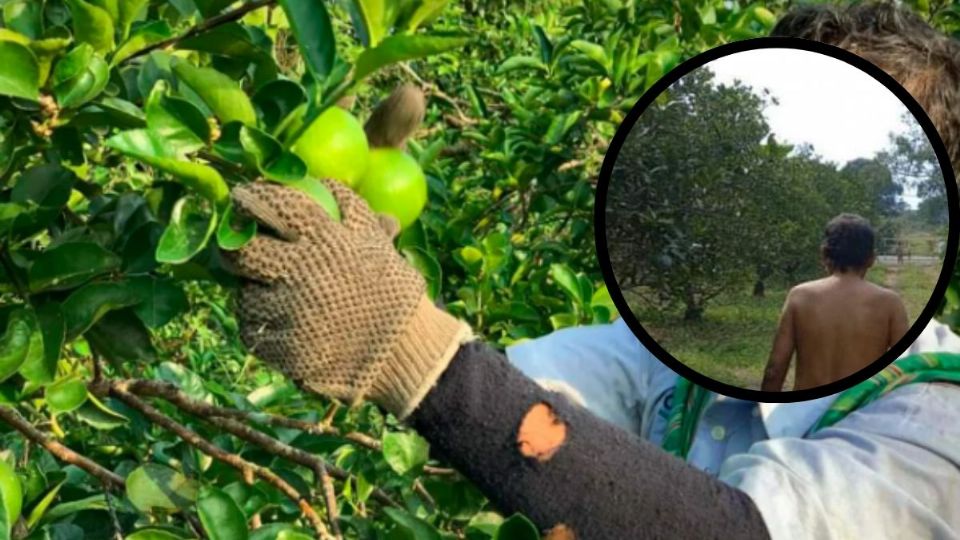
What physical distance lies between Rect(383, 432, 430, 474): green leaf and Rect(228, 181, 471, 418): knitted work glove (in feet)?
0.08

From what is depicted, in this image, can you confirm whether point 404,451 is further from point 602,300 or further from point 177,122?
point 602,300

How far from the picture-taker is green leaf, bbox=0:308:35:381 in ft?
3.67

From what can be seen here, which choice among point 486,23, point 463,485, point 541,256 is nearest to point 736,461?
point 463,485

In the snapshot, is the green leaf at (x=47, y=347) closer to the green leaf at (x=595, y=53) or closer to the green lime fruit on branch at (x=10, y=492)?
the green lime fruit on branch at (x=10, y=492)

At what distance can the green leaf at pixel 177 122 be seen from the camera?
1019 mm

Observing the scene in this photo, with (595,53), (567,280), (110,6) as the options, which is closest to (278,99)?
(110,6)

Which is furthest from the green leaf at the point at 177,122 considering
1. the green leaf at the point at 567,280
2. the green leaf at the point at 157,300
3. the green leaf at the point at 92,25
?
the green leaf at the point at 567,280

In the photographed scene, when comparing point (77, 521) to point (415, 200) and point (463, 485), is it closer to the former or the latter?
point (463, 485)

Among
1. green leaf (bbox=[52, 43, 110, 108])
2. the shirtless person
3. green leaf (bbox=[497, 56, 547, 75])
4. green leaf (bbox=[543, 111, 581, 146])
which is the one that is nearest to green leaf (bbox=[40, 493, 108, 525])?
green leaf (bbox=[52, 43, 110, 108])

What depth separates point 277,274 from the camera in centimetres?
105

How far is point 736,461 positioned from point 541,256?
3.24 ft

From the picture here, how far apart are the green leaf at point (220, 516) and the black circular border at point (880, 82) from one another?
0.36 metres

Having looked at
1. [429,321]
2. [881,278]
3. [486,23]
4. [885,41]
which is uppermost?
[885,41]

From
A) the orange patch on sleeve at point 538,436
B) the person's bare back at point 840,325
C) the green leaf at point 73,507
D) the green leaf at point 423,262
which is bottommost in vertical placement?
the green leaf at point 73,507
